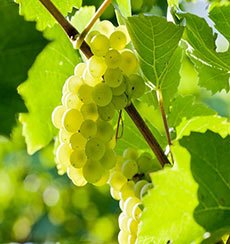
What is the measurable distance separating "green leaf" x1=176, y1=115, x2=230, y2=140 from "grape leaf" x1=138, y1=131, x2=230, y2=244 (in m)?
0.10

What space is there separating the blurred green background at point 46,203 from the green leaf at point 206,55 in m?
1.99

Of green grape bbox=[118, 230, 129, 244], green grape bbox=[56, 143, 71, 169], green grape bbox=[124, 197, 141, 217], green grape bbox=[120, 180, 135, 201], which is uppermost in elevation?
green grape bbox=[56, 143, 71, 169]

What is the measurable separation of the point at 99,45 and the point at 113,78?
0.07 meters

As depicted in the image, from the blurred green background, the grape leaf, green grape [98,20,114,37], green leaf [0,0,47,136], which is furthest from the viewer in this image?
the blurred green background

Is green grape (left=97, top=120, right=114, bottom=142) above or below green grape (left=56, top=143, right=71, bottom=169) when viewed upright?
above

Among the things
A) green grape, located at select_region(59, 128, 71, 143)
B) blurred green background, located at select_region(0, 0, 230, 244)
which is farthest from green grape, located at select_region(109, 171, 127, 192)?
blurred green background, located at select_region(0, 0, 230, 244)

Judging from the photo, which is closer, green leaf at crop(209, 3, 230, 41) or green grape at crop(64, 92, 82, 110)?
green grape at crop(64, 92, 82, 110)

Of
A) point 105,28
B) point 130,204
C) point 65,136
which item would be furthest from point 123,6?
point 130,204

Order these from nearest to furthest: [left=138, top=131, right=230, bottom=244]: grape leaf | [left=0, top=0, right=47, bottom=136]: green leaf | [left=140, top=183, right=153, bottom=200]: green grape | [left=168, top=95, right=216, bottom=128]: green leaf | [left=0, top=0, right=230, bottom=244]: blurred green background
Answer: [left=0, top=0, right=47, bottom=136]: green leaf < [left=138, top=131, right=230, bottom=244]: grape leaf < [left=140, top=183, right=153, bottom=200]: green grape < [left=168, top=95, right=216, bottom=128]: green leaf < [left=0, top=0, right=230, bottom=244]: blurred green background

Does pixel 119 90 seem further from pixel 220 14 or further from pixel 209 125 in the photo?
pixel 220 14

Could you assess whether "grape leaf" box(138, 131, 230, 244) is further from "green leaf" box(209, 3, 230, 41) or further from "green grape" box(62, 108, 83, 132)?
"green leaf" box(209, 3, 230, 41)

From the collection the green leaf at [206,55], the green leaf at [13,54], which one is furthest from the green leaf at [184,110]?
the green leaf at [13,54]

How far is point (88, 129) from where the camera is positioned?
2.66ft

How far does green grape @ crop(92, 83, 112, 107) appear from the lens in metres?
0.80
